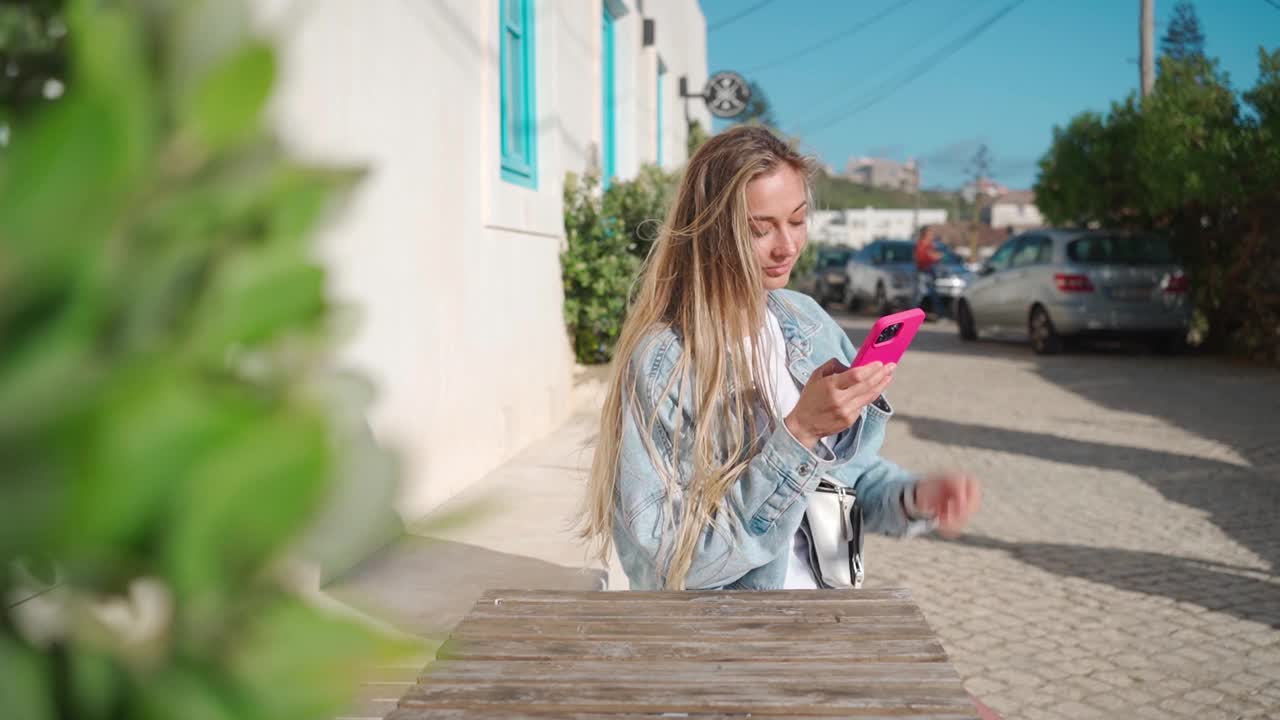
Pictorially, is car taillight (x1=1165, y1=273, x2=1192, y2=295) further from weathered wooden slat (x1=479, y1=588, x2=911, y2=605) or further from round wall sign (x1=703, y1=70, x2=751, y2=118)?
weathered wooden slat (x1=479, y1=588, x2=911, y2=605)

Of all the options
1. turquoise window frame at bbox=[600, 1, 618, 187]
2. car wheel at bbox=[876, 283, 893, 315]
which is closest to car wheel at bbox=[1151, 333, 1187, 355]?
turquoise window frame at bbox=[600, 1, 618, 187]

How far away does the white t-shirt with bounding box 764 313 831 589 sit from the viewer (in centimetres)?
261

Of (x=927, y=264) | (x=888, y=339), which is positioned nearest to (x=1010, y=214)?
(x=927, y=264)

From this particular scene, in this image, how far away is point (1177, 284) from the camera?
14.0 meters

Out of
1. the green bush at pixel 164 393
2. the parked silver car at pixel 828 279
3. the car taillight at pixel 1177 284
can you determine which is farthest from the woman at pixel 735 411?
the parked silver car at pixel 828 279

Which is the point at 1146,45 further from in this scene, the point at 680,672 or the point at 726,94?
the point at 680,672

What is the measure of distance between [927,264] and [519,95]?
16968mm

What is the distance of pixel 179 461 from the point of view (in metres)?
0.41

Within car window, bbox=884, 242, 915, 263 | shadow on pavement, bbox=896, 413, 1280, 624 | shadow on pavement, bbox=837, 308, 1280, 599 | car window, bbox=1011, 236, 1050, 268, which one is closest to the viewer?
shadow on pavement, bbox=896, 413, 1280, 624

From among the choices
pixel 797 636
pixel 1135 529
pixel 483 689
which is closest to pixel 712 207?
pixel 797 636

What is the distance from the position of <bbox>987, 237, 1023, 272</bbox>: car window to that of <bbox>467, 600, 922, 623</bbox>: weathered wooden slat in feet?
48.6

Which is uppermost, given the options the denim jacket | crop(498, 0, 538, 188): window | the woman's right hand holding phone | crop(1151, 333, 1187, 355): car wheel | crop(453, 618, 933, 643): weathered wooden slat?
crop(498, 0, 538, 188): window

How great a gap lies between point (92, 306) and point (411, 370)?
4.63 meters

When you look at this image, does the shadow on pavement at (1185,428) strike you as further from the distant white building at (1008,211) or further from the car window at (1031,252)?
the distant white building at (1008,211)
